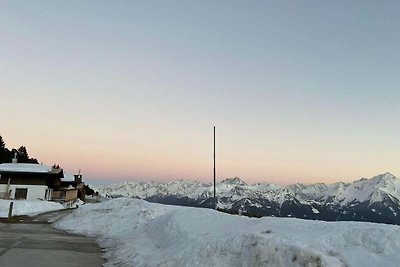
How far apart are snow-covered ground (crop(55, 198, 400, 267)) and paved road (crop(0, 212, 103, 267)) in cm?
99

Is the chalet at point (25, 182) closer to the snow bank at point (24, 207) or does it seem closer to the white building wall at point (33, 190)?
the white building wall at point (33, 190)

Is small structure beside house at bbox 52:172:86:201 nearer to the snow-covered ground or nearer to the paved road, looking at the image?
the paved road

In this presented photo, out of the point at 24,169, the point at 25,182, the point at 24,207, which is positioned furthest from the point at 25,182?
the point at 24,207

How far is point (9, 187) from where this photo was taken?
2606 inches

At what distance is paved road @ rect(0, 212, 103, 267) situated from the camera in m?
13.6

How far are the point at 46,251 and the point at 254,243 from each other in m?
9.77

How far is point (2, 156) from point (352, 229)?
119391 mm

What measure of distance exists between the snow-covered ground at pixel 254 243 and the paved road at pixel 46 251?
990mm

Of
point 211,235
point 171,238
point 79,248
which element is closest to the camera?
point 211,235

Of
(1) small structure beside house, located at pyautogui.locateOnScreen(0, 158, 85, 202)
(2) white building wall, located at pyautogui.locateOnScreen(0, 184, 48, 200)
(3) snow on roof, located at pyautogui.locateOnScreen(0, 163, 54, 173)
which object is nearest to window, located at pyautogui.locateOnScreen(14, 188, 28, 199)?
(1) small structure beside house, located at pyautogui.locateOnScreen(0, 158, 85, 202)

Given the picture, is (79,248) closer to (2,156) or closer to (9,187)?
(9,187)

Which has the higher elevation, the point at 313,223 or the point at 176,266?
the point at 313,223

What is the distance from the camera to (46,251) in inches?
629

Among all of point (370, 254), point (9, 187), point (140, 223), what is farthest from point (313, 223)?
point (9, 187)
